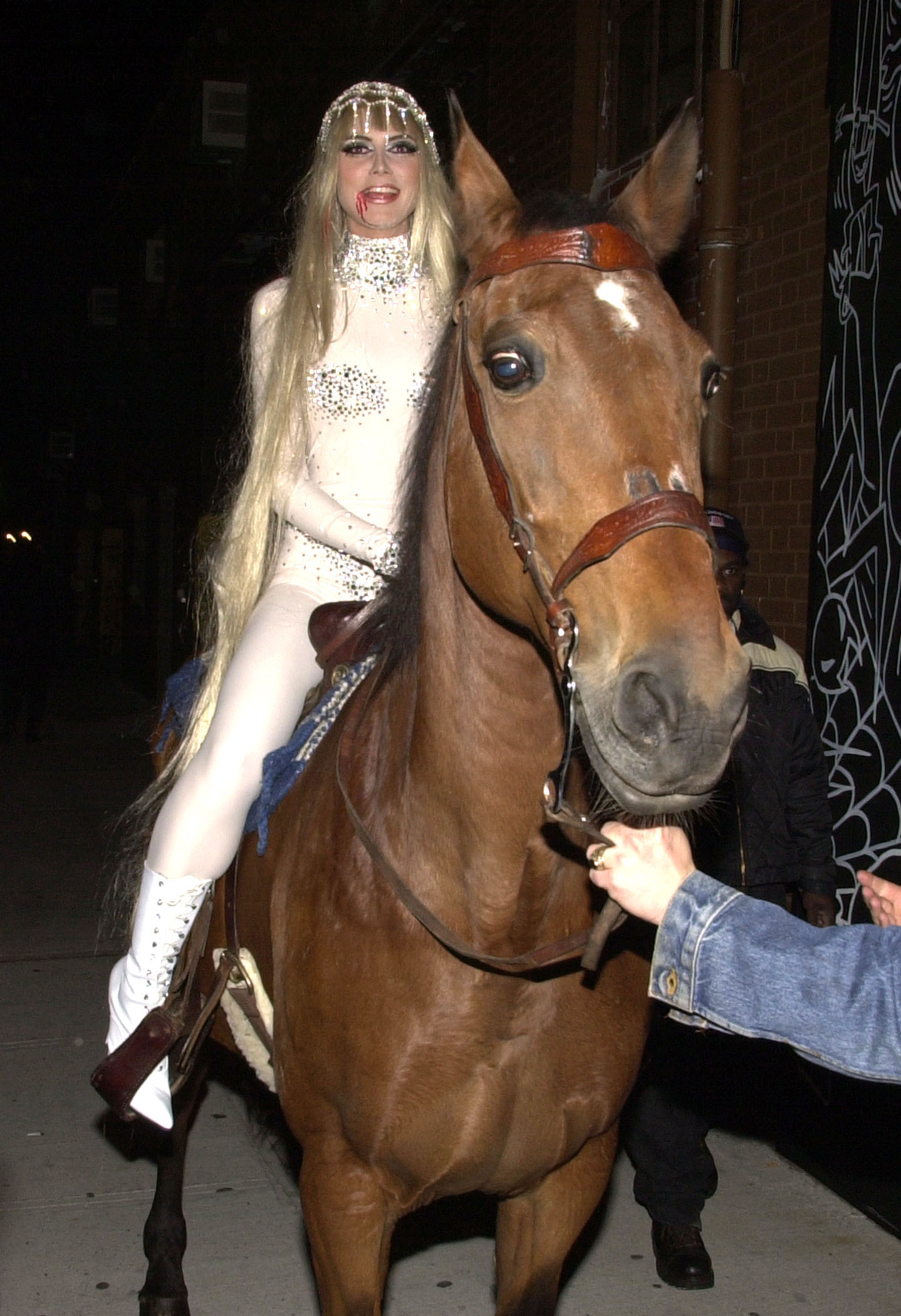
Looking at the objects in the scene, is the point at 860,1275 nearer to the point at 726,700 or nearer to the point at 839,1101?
the point at 839,1101

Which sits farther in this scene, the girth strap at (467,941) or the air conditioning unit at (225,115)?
the air conditioning unit at (225,115)

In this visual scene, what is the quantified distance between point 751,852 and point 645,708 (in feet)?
8.54

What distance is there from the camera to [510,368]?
1.84 m

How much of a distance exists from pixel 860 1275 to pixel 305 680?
2848 millimetres

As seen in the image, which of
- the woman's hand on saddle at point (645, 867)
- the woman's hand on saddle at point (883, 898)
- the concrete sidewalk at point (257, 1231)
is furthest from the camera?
the concrete sidewalk at point (257, 1231)

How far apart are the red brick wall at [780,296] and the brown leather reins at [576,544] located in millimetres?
3083

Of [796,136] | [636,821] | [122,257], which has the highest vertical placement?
[122,257]

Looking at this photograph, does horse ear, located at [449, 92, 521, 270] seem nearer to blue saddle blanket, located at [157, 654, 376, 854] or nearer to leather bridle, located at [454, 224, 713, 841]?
leather bridle, located at [454, 224, 713, 841]

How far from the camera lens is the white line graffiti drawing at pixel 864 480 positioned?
411 cm

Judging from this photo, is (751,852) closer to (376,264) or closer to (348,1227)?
(348,1227)

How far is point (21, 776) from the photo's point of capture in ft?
38.9

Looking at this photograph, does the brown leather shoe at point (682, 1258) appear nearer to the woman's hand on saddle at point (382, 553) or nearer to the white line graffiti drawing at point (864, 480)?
the white line graffiti drawing at point (864, 480)

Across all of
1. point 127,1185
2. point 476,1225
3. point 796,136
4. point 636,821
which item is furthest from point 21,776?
point 636,821

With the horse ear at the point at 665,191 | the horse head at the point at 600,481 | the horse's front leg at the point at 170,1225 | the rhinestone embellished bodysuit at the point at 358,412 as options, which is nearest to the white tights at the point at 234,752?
the rhinestone embellished bodysuit at the point at 358,412
